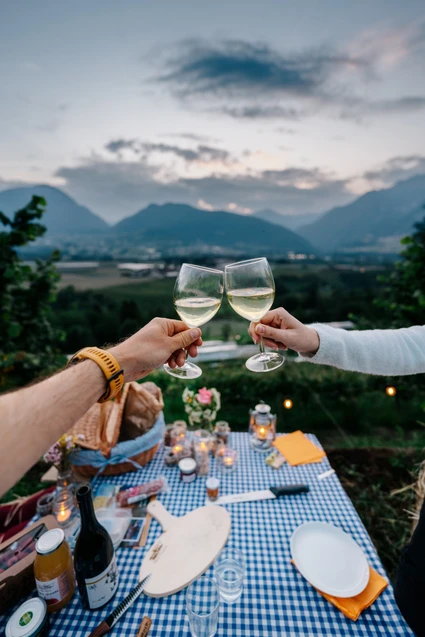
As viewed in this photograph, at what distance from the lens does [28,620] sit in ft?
3.31

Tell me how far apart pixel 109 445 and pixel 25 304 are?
2894 mm

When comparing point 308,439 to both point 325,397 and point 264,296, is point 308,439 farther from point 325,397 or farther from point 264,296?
point 325,397

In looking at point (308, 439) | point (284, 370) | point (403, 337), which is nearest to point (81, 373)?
point (403, 337)

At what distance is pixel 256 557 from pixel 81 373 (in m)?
1.24

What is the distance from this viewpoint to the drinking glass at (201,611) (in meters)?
1.04

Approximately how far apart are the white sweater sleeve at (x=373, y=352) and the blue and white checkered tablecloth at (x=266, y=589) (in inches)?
34.4

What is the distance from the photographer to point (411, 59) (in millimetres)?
5223

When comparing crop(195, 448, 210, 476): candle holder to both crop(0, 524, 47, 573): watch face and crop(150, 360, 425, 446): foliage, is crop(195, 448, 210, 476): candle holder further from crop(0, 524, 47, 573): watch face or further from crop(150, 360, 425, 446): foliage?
crop(150, 360, 425, 446): foliage

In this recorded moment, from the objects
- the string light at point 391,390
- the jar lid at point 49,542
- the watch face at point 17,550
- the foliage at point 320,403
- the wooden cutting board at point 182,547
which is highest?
the jar lid at point 49,542

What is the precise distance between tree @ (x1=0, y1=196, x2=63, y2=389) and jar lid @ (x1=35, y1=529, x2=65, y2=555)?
2.91 metres

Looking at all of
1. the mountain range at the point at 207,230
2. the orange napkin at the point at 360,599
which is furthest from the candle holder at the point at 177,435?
the mountain range at the point at 207,230

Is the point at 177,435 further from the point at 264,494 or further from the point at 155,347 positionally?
the point at 155,347

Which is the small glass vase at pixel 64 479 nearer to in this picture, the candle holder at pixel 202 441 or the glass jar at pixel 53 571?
the glass jar at pixel 53 571

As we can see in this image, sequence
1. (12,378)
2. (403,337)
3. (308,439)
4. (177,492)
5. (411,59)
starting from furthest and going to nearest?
1. (411,59)
2. (12,378)
3. (308,439)
4. (177,492)
5. (403,337)
